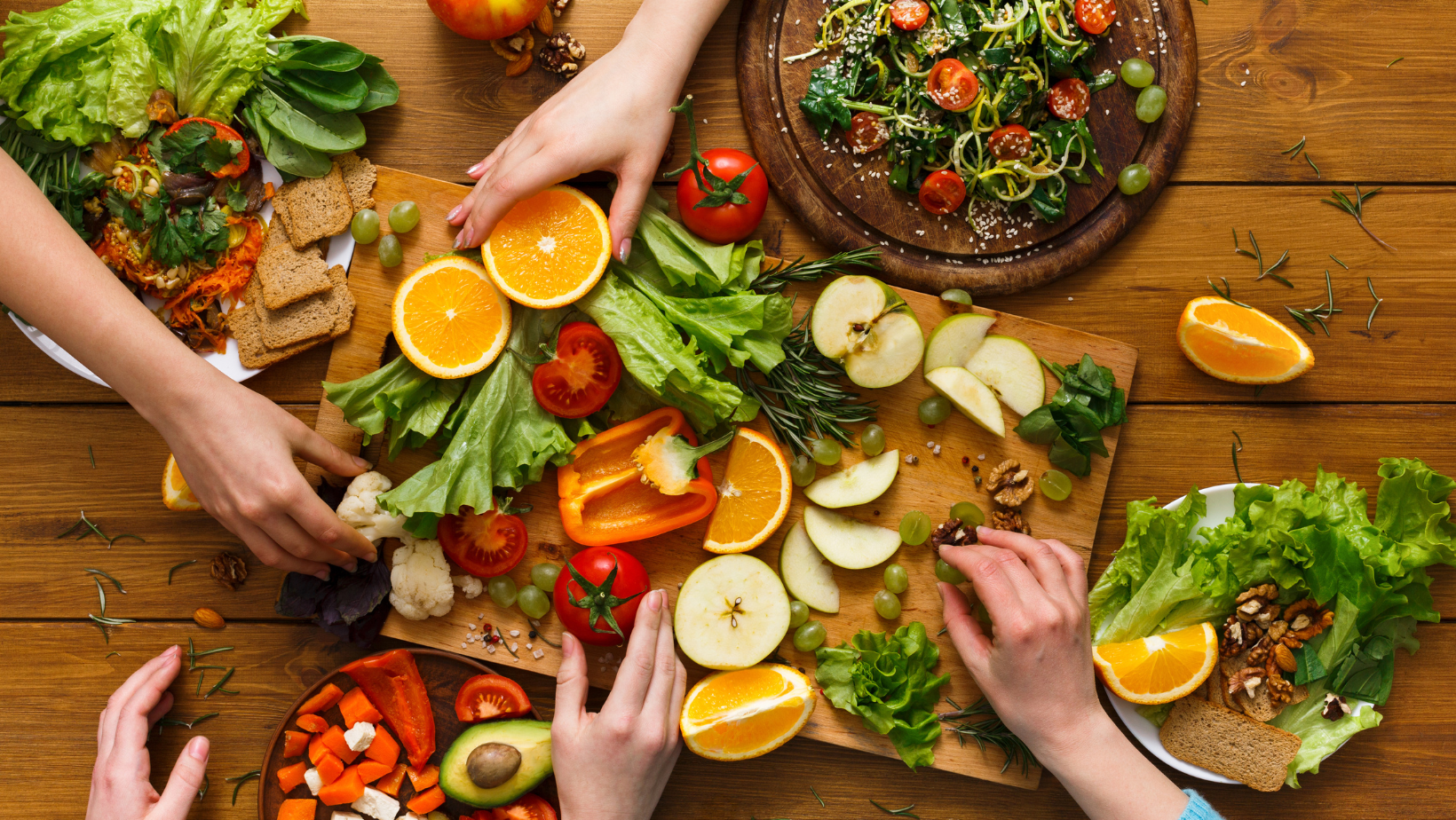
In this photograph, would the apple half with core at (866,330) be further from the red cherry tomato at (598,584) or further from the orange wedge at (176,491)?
the orange wedge at (176,491)

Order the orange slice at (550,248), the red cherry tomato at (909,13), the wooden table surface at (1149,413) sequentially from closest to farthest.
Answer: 1. the orange slice at (550,248)
2. the red cherry tomato at (909,13)
3. the wooden table surface at (1149,413)

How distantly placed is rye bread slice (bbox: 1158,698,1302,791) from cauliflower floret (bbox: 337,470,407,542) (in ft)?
5.94

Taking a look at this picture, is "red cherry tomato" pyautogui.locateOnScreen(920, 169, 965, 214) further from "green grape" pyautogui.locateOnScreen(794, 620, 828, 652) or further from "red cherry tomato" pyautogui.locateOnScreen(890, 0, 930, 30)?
"green grape" pyautogui.locateOnScreen(794, 620, 828, 652)

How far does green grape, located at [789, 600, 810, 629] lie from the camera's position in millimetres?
1841

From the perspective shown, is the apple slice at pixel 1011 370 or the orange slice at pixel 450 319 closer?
the orange slice at pixel 450 319

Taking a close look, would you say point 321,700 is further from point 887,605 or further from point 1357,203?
point 1357,203

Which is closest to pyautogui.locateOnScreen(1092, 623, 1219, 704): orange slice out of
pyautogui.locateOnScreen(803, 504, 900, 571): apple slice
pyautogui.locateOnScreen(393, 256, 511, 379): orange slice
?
pyautogui.locateOnScreen(803, 504, 900, 571): apple slice

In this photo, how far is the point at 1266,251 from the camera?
1.94 m

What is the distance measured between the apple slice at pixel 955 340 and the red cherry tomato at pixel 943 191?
0.25m

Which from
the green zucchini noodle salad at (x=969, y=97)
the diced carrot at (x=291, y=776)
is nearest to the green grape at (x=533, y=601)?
the diced carrot at (x=291, y=776)

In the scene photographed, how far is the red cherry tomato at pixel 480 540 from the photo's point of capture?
70.9 inches

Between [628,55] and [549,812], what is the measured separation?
5.54 feet

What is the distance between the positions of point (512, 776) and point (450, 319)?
1.00m

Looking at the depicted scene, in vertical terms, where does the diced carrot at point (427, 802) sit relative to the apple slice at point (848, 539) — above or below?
below
